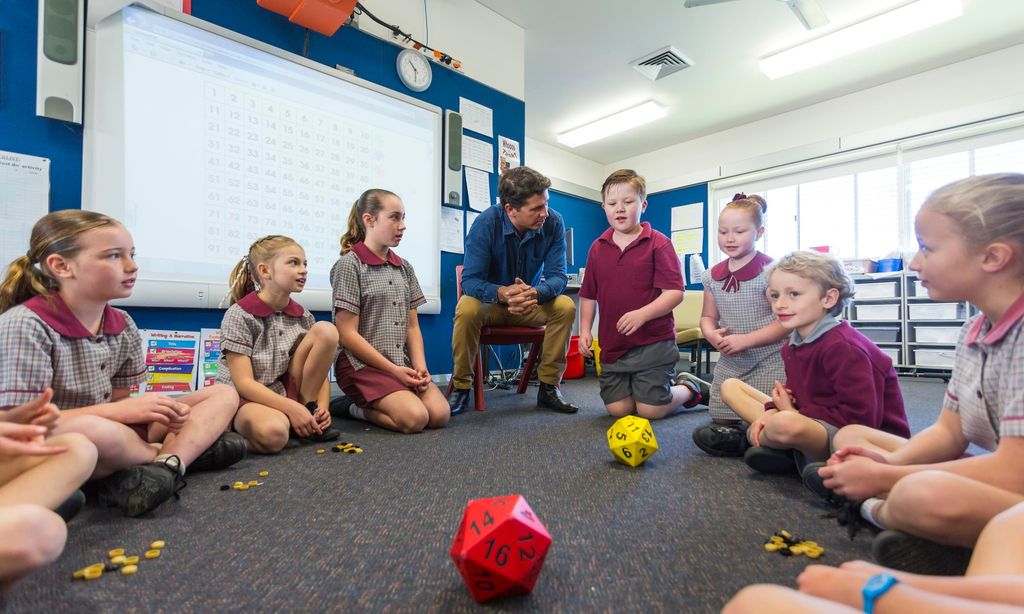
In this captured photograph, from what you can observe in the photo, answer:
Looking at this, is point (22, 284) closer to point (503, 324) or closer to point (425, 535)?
point (425, 535)

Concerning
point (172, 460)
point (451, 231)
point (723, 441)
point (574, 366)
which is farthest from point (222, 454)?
point (574, 366)

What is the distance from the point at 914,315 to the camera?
3.90 m

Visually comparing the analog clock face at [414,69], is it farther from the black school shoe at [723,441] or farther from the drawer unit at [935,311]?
the drawer unit at [935,311]

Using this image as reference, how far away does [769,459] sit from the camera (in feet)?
4.03

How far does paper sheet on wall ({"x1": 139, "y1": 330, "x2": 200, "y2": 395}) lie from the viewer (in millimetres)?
1921

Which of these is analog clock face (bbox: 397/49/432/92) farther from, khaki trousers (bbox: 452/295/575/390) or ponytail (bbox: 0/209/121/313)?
ponytail (bbox: 0/209/121/313)

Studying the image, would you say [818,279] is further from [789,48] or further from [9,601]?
[789,48]

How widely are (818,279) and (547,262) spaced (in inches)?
51.9

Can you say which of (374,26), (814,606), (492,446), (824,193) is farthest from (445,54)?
(824,193)

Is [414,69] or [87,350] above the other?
[414,69]

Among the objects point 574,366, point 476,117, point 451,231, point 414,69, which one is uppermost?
point 414,69

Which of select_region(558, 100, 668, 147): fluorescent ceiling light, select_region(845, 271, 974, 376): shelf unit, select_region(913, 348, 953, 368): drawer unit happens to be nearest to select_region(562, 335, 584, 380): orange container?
select_region(845, 271, 974, 376): shelf unit

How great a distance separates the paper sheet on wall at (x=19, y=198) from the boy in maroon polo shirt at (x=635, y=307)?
1.98 m

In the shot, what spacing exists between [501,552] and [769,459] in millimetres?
874
